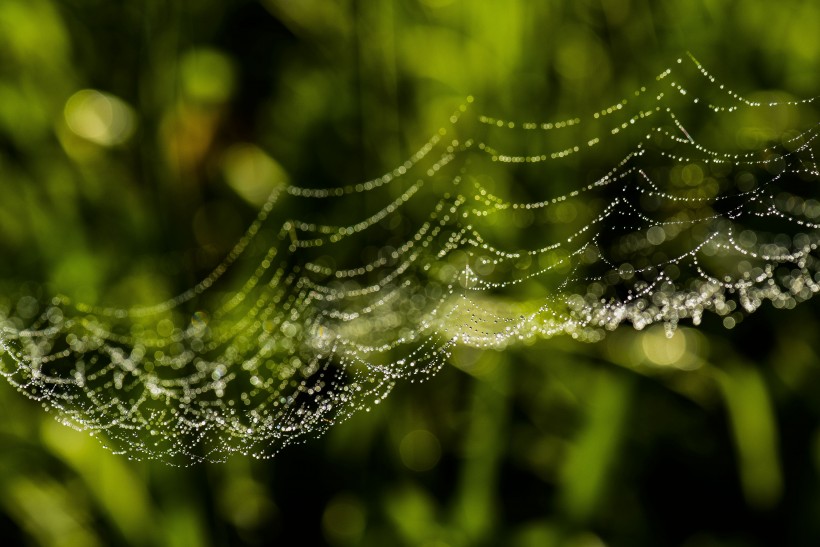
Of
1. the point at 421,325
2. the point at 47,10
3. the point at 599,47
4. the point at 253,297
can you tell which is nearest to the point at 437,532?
the point at 421,325

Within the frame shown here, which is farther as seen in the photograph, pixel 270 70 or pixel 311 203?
pixel 270 70

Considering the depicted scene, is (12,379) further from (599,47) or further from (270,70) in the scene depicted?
(599,47)

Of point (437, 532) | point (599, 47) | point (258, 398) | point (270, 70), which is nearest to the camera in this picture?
point (437, 532)

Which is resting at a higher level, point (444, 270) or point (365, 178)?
point (365, 178)
